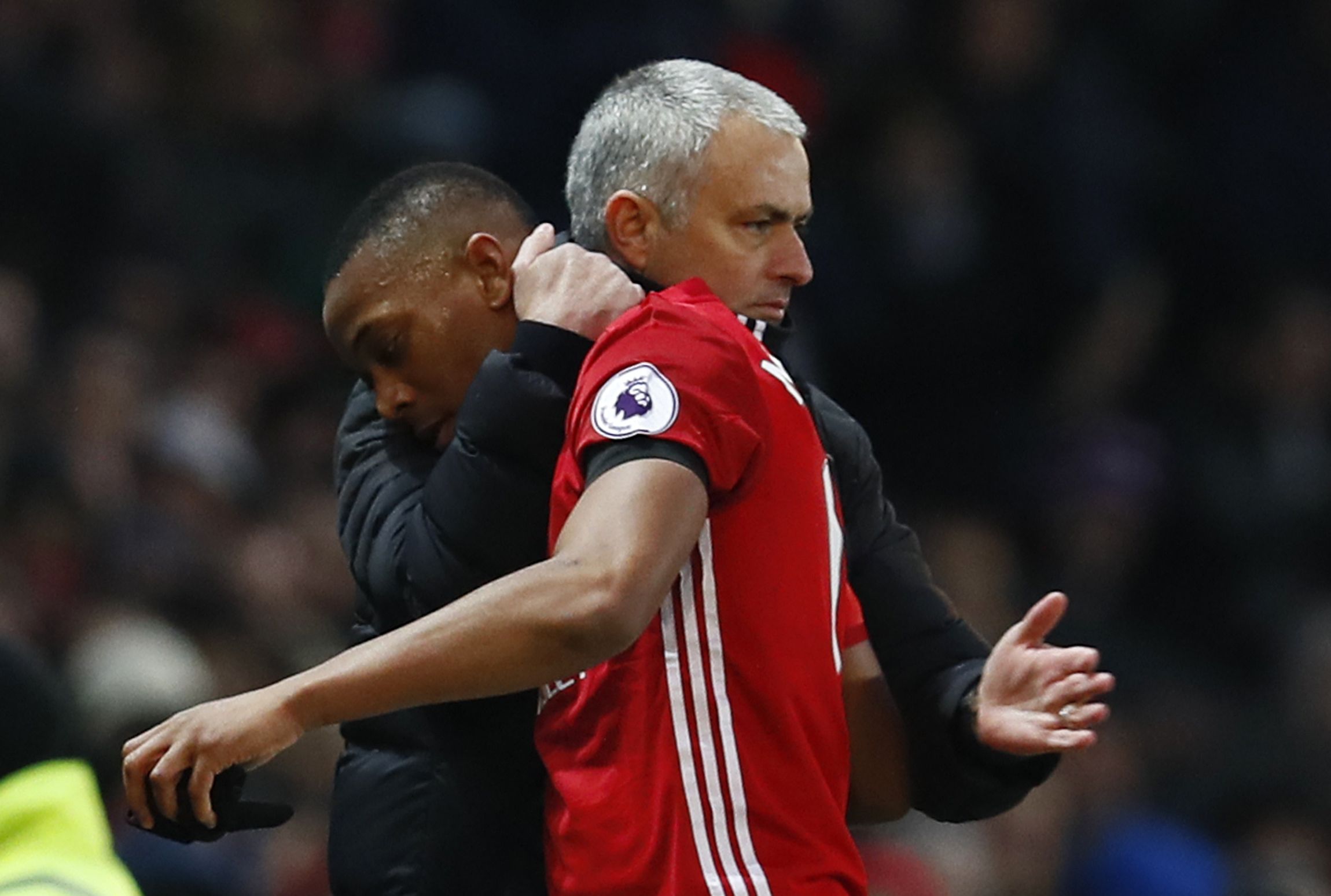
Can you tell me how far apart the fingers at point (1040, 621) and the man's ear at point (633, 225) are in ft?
2.13

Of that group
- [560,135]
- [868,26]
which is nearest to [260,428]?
[560,135]

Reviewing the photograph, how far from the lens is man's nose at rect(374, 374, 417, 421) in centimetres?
300

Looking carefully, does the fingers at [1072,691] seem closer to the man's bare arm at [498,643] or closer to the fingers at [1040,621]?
the fingers at [1040,621]

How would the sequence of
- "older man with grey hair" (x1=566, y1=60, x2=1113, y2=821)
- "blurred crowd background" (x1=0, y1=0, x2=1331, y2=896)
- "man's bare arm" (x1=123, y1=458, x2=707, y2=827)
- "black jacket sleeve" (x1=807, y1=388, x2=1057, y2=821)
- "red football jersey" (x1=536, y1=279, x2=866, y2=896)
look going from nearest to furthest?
"man's bare arm" (x1=123, y1=458, x2=707, y2=827)
"red football jersey" (x1=536, y1=279, x2=866, y2=896)
"older man with grey hair" (x1=566, y1=60, x2=1113, y2=821)
"black jacket sleeve" (x1=807, y1=388, x2=1057, y2=821)
"blurred crowd background" (x1=0, y1=0, x2=1331, y2=896)

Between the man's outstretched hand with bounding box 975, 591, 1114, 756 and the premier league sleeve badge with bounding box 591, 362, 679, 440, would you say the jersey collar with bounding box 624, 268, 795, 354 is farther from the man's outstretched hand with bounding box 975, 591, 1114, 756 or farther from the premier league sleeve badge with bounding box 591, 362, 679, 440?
the man's outstretched hand with bounding box 975, 591, 1114, 756

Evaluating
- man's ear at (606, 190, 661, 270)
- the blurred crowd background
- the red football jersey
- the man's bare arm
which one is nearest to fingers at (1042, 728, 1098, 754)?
the red football jersey

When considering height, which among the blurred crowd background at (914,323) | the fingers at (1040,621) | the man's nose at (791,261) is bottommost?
the blurred crowd background at (914,323)

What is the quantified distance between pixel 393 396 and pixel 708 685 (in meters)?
0.65

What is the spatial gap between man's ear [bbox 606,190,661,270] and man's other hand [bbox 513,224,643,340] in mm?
29

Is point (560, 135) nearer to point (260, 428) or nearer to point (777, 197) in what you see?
point (260, 428)

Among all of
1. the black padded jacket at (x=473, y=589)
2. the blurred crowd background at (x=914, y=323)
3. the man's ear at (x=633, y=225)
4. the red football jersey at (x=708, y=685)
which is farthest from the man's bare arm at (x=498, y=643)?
the blurred crowd background at (x=914, y=323)

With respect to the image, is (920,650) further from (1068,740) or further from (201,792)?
(201,792)

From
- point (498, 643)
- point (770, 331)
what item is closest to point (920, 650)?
point (770, 331)

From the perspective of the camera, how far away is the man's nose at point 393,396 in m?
3.00
